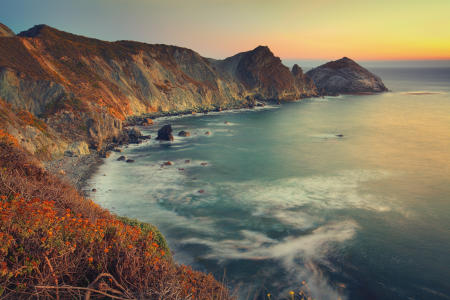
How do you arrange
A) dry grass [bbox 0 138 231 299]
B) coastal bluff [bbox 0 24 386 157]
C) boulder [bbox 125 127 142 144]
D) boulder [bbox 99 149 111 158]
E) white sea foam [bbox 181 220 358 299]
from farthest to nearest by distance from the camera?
boulder [bbox 125 127 142 144], coastal bluff [bbox 0 24 386 157], boulder [bbox 99 149 111 158], white sea foam [bbox 181 220 358 299], dry grass [bbox 0 138 231 299]

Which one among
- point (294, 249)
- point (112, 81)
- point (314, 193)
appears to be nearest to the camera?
point (294, 249)

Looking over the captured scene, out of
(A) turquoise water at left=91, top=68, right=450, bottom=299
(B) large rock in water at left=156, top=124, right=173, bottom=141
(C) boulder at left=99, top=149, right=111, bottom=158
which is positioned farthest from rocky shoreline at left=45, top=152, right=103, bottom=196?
(B) large rock in water at left=156, top=124, right=173, bottom=141

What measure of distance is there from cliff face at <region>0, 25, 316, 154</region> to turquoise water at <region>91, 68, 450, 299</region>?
12.6 m

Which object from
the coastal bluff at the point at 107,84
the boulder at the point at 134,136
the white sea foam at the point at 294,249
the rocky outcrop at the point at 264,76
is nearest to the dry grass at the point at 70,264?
the white sea foam at the point at 294,249

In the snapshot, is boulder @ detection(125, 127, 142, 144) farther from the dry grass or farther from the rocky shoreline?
the dry grass

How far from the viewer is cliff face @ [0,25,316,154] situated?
5225cm

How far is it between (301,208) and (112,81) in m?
74.1

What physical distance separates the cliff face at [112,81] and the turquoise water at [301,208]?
12.6 m

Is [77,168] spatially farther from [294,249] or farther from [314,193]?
[314,193]

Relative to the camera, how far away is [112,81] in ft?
284

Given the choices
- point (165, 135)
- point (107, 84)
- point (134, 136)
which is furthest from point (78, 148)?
point (107, 84)

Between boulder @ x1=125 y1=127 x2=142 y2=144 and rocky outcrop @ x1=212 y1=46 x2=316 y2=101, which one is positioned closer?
boulder @ x1=125 y1=127 x2=142 y2=144

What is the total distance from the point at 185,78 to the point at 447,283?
4277 inches

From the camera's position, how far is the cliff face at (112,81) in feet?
171
